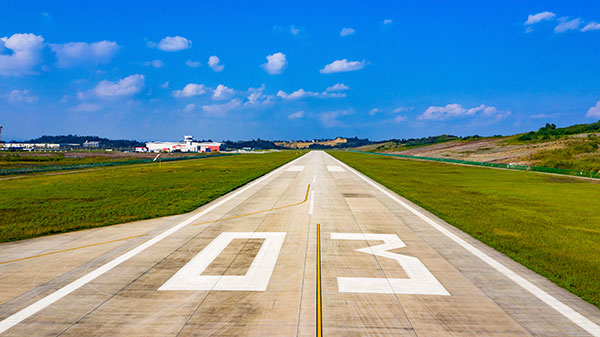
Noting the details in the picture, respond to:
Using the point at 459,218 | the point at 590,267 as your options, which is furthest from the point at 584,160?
the point at 590,267

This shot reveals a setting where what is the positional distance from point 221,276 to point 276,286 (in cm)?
142

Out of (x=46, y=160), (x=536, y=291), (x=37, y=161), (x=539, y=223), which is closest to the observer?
(x=536, y=291)

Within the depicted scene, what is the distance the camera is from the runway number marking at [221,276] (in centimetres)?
670

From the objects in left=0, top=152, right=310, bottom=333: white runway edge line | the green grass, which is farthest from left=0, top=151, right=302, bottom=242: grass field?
the green grass

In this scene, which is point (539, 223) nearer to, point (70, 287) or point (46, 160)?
point (70, 287)

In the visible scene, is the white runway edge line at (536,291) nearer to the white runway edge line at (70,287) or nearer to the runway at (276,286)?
the runway at (276,286)

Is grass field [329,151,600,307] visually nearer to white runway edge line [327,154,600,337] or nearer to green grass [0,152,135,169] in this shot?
white runway edge line [327,154,600,337]

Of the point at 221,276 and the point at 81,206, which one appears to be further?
the point at 81,206

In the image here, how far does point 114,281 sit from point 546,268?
409 inches

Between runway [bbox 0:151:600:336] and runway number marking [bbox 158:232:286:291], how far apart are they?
3cm

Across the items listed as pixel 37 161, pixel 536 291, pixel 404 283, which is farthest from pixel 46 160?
pixel 536 291

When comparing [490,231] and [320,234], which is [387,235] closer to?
[320,234]

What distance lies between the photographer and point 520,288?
6.76 m

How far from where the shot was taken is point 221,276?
7234 millimetres
